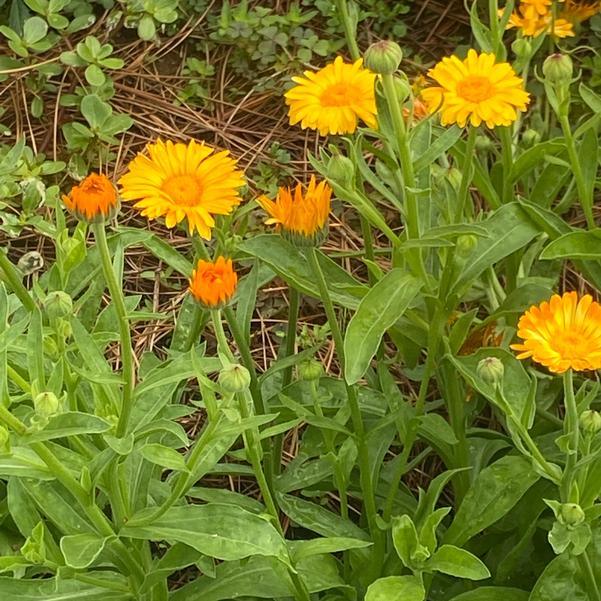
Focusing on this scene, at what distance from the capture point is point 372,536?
50.8 inches

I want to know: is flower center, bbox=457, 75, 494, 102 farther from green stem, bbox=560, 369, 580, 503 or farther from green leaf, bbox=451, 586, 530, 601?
green leaf, bbox=451, 586, 530, 601

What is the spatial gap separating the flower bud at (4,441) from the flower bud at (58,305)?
0.14m

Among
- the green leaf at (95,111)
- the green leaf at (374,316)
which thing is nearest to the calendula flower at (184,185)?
the green leaf at (374,316)

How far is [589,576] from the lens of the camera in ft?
3.80

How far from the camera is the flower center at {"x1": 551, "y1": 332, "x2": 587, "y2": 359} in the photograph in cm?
104

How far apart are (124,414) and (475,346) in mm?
634

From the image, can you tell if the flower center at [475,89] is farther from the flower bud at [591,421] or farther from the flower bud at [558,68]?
the flower bud at [591,421]

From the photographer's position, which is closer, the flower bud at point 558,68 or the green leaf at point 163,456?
the green leaf at point 163,456

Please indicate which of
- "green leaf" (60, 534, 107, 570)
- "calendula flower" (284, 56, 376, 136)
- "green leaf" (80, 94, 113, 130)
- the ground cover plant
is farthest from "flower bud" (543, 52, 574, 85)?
"green leaf" (80, 94, 113, 130)

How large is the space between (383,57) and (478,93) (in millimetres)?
191

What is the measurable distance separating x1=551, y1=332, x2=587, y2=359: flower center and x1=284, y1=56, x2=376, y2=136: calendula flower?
39 cm

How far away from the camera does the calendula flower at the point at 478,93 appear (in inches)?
47.7

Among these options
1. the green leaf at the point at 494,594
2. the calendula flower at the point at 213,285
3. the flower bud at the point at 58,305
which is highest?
the calendula flower at the point at 213,285

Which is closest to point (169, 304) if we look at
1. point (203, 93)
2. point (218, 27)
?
point (203, 93)
